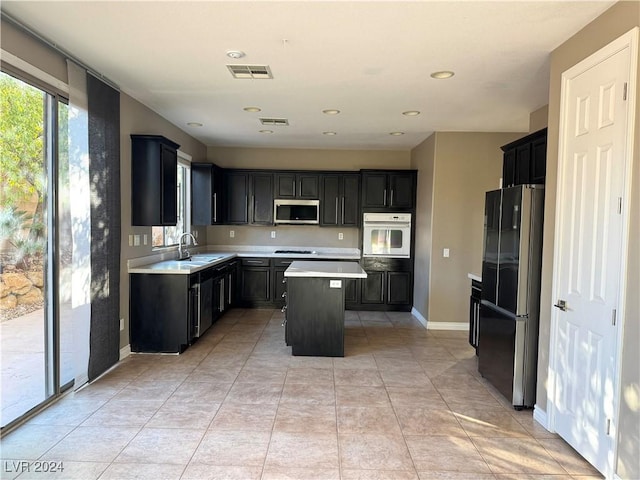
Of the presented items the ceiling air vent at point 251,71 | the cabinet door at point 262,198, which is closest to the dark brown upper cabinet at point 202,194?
the cabinet door at point 262,198

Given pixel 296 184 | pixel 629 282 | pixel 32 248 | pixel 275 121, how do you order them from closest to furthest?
pixel 629 282 → pixel 32 248 → pixel 275 121 → pixel 296 184

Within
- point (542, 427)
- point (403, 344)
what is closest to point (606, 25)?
point (542, 427)

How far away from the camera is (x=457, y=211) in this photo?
5.52 metres

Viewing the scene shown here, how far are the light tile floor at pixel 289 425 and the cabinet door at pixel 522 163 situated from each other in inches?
74.7

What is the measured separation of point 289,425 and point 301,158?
→ 16.3 feet

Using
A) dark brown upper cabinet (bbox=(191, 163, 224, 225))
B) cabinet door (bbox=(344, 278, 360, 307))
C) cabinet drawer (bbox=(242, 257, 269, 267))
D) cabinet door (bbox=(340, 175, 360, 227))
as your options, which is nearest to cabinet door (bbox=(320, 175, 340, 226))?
cabinet door (bbox=(340, 175, 360, 227))

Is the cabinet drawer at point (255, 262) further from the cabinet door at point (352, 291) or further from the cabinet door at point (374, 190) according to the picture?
the cabinet door at point (374, 190)

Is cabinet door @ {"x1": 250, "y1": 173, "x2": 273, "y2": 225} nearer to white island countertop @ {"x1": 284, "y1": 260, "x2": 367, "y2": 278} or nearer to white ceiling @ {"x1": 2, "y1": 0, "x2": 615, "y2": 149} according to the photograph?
white ceiling @ {"x1": 2, "y1": 0, "x2": 615, "y2": 149}

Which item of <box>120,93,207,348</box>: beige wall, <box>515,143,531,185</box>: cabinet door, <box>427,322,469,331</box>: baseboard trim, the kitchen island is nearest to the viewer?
<box>515,143,531,185</box>: cabinet door

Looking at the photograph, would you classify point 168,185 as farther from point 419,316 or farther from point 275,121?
point 419,316

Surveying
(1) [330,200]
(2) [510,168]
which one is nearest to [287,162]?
(1) [330,200]

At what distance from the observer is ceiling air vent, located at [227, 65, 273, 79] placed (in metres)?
3.29

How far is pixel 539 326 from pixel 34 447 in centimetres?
349

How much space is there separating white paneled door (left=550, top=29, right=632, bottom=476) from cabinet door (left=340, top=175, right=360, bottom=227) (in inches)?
163
